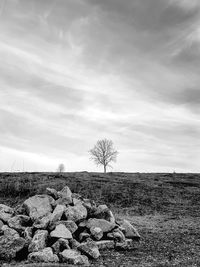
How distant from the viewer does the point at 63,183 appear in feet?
104

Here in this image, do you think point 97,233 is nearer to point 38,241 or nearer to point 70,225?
point 70,225

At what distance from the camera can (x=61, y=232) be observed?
13.1 metres

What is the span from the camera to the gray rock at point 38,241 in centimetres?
1209

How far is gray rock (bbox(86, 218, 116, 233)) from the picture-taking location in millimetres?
14812

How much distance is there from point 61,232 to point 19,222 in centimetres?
265

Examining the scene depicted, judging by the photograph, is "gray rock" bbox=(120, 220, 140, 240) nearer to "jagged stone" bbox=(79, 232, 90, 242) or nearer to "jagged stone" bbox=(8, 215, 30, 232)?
"jagged stone" bbox=(79, 232, 90, 242)

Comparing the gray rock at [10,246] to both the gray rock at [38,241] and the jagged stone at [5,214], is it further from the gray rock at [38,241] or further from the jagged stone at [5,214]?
the jagged stone at [5,214]

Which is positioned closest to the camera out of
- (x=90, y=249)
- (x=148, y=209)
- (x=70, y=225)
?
(x=90, y=249)

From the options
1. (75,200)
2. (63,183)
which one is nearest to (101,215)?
(75,200)

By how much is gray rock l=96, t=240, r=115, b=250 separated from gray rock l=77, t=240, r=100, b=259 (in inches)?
40.0

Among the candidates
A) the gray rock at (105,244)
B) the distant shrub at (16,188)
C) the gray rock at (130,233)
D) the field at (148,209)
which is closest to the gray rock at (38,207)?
the gray rock at (105,244)

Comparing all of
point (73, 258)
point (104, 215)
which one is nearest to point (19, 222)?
point (104, 215)

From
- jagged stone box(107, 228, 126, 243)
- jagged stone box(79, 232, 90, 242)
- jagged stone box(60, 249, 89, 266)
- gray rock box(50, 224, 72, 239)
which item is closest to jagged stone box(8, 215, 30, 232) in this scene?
gray rock box(50, 224, 72, 239)

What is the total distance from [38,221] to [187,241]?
770 cm
